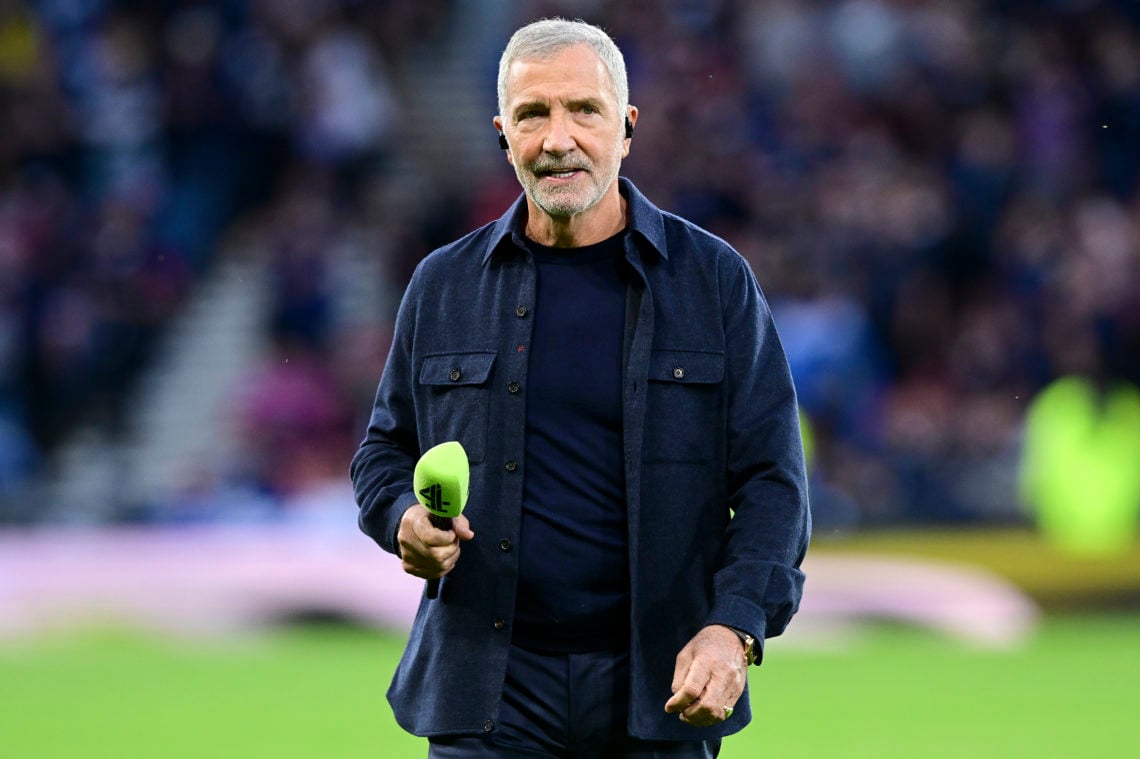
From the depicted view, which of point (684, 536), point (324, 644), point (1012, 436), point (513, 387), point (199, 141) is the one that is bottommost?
point (324, 644)

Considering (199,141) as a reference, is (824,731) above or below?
below

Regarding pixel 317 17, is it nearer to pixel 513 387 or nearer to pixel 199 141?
pixel 199 141

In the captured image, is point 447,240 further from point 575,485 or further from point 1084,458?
point 575,485

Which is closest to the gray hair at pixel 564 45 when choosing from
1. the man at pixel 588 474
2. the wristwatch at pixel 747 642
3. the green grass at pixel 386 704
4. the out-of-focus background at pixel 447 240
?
the man at pixel 588 474

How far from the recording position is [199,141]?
15891 millimetres

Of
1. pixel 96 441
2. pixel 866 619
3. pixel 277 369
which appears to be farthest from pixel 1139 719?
pixel 96 441

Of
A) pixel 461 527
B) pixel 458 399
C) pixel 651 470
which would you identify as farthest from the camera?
pixel 458 399

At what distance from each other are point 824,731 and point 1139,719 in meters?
1.50

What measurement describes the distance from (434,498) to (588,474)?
38cm

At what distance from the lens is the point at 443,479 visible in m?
3.59

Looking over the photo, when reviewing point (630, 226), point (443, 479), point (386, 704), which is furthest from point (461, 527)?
point (386, 704)

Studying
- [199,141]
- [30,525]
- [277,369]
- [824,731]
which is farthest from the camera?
[199,141]

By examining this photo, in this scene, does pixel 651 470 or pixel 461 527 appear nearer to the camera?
pixel 461 527

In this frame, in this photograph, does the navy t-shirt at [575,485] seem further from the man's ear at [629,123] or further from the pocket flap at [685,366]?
the man's ear at [629,123]
